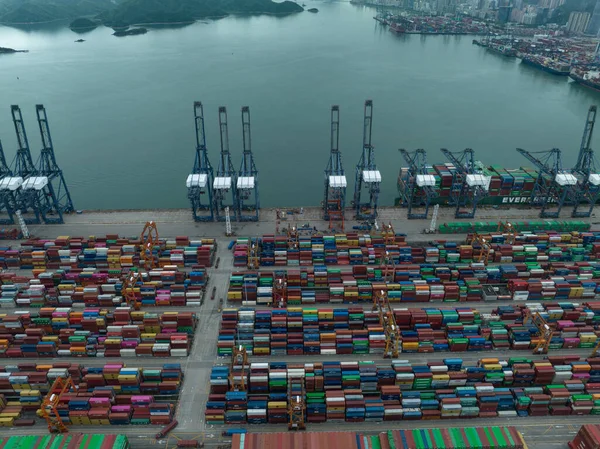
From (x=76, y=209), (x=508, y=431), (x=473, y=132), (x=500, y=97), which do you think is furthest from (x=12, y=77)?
(x=508, y=431)

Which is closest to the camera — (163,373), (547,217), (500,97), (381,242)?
(163,373)

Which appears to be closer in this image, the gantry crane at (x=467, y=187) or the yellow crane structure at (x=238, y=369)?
the yellow crane structure at (x=238, y=369)

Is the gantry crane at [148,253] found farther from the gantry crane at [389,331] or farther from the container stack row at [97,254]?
the gantry crane at [389,331]

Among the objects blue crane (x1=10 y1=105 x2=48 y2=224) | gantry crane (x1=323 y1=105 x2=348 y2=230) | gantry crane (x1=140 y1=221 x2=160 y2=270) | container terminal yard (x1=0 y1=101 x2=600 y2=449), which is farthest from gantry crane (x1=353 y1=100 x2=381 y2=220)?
blue crane (x1=10 y1=105 x2=48 y2=224)

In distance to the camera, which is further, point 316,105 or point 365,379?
point 316,105

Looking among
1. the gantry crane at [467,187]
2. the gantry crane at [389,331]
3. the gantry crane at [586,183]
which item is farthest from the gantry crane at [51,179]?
the gantry crane at [586,183]

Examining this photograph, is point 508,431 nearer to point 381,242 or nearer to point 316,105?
point 381,242
